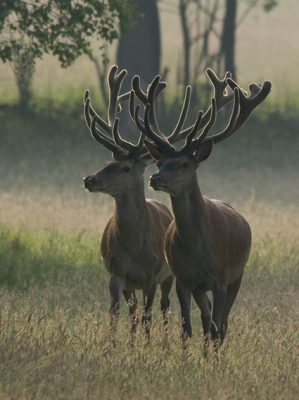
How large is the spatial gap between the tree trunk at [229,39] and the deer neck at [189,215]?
2519cm

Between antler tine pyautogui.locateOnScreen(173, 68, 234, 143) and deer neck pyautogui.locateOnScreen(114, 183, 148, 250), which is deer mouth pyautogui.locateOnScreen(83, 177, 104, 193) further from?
antler tine pyautogui.locateOnScreen(173, 68, 234, 143)

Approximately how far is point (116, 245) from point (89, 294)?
196cm

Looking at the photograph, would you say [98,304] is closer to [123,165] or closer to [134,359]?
[134,359]

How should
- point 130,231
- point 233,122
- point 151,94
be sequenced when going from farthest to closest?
1. point 130,231
2. point 151,94
3. point 233,122

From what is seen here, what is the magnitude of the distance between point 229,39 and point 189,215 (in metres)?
25.9

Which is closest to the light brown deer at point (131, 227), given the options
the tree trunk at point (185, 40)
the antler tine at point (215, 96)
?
the antler tine at point (215, 96)

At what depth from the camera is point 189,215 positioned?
8.11 metres

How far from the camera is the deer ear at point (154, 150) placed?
837 cm

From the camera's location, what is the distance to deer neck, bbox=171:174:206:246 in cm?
808

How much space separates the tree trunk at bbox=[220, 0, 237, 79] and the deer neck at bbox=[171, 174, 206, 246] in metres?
25.2

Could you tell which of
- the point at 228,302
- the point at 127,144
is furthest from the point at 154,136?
the point at 228,302

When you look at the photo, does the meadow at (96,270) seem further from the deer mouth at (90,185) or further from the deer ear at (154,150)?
the deer ear at (154,150)

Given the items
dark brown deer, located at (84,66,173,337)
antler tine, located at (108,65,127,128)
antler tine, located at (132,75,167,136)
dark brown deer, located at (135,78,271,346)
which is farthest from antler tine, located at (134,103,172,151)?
antler tine, located at (108,65,127,128)

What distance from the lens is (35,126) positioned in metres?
31.1
